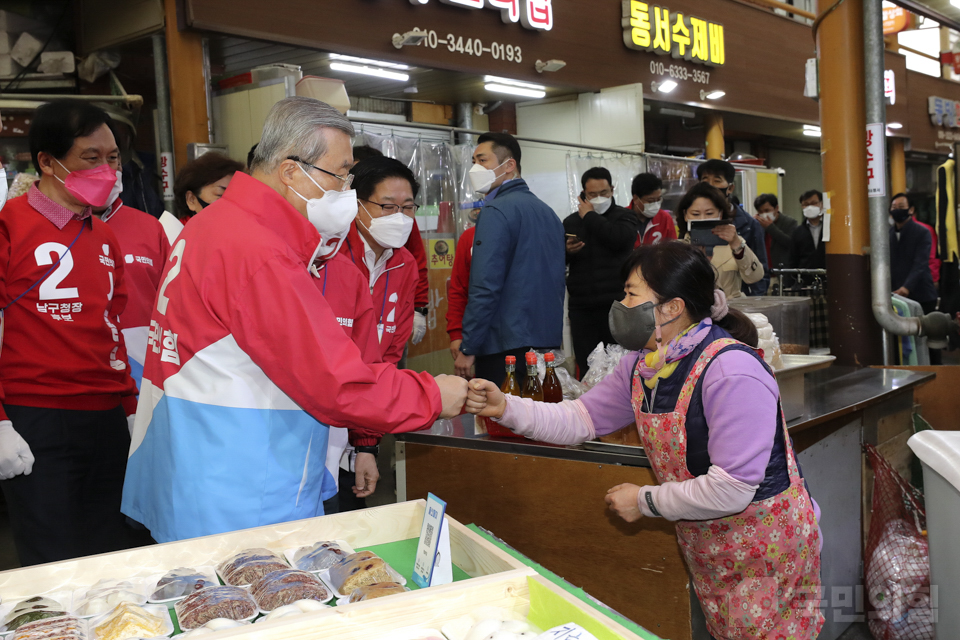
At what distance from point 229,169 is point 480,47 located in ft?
16.5

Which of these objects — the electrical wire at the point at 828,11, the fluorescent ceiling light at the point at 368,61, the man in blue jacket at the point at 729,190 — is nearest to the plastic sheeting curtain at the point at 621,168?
the fluorescent ceiling light at the point at 368,61

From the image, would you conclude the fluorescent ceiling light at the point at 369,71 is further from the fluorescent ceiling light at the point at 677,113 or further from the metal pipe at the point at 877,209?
the fluorescent ceiling light at the point at 677,113

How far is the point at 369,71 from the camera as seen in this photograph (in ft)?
24.3

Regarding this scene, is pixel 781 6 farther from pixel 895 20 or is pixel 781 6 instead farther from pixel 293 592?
pixel 293 592

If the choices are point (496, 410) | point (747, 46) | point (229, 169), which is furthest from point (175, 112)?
point (747, 46)

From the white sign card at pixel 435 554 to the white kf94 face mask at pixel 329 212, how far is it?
29.3 inches

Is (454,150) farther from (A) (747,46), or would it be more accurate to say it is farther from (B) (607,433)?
(A) (747,46)

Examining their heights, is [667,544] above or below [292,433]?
below

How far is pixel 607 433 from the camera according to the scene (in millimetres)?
2488

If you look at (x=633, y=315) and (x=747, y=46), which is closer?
(x=633, y=315)

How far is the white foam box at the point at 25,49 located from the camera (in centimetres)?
638

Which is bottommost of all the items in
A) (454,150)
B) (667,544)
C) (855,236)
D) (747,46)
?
(667,544)

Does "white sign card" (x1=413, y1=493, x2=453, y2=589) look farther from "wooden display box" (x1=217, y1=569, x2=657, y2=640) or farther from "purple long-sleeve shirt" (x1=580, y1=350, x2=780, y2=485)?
"purple long-sleeve shirt" (x1=580, y1=350, x2=780, y2=485)

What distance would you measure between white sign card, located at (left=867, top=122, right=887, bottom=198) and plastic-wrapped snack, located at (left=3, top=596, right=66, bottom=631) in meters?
4.64
